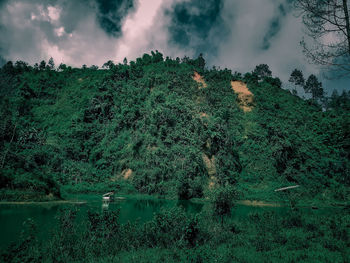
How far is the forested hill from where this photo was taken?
67938mm

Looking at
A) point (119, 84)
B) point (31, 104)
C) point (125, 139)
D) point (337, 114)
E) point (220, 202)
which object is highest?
point (119, 84)

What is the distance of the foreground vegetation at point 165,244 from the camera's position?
9.85 metres

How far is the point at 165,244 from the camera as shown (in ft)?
42.9

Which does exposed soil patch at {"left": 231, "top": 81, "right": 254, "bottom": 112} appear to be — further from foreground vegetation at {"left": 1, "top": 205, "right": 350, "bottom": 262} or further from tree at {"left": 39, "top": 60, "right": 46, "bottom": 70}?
tree at {"left": 39, "top": 60, "right": 46, "bottom": 70}

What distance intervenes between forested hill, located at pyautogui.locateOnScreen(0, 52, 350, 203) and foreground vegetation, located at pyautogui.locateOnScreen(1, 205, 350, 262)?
3671 centimetres

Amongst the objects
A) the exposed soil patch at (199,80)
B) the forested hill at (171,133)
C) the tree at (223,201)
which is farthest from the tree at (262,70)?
the tree at (223,201)

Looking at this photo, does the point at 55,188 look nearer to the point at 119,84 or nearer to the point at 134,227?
the point at 134,227

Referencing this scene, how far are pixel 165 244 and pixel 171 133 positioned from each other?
223ft

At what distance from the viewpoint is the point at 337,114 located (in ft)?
274

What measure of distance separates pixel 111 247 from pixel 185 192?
169ft

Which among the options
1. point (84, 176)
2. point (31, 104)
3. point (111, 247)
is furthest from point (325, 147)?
point (31, 104)

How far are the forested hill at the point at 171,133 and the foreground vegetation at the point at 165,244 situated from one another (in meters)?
36.7

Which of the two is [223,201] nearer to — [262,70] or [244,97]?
[244,97]

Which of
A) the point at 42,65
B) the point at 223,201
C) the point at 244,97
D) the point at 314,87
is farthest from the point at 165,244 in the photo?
the point at 42,65
